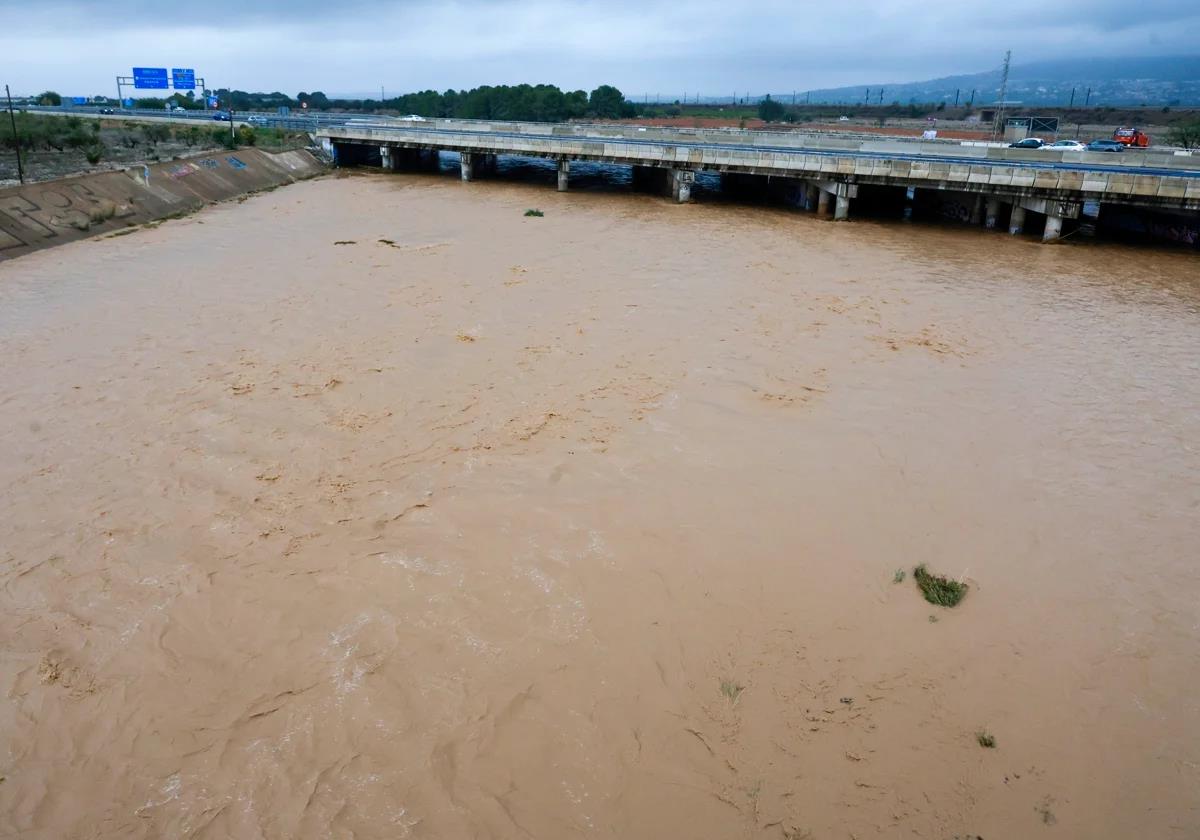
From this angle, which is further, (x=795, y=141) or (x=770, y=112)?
(x=770, y=112)

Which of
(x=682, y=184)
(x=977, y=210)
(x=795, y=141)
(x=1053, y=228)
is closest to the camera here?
(x=1053, y=228)

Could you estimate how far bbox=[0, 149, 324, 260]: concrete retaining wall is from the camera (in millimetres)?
21781

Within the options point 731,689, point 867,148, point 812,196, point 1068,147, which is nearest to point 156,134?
point 812,196

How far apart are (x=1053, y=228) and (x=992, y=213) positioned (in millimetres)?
3157

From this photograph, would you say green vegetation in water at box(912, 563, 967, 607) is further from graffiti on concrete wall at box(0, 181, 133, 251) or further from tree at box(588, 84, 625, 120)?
tree at box(588, 84, 625, 120)

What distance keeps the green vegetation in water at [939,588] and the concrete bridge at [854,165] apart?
72.9 feet

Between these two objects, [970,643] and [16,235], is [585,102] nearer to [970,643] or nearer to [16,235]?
[16,235]

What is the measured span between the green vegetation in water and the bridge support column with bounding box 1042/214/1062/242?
22.5 m

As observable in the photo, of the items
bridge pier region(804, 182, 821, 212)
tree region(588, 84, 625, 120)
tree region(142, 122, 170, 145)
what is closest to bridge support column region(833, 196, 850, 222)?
bridge pier region(804, 182, 821, 212)

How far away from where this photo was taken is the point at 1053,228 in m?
25.8

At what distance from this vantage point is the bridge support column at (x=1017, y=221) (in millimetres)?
27172

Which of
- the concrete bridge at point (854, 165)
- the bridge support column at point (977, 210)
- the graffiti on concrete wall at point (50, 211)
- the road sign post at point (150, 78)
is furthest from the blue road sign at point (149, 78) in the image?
the bridge support column at point (977, 210)

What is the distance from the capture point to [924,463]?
1035 cm

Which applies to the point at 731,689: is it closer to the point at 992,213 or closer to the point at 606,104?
the point at 992,213
